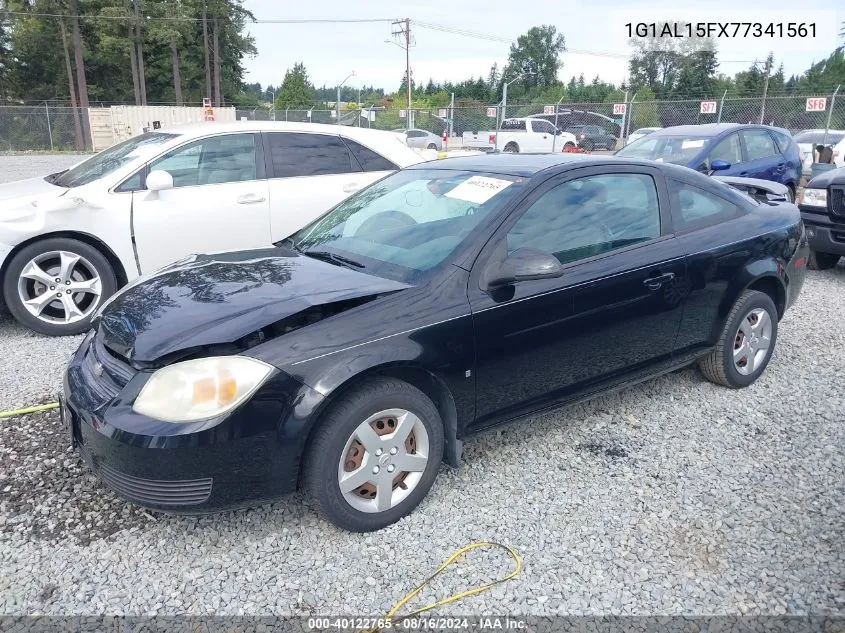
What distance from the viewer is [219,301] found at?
2807 mm

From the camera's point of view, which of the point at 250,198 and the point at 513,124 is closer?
the point at 250,198

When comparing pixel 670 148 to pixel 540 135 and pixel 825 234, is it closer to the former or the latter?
pixel 825 234

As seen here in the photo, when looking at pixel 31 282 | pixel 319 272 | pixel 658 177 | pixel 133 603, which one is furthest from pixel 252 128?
pixel 133 603

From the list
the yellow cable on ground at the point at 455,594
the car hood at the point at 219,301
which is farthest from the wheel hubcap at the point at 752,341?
the car hood at the point at 219,301

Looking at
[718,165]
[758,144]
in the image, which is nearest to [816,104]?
[758,144]

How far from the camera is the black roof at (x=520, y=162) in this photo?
11.4 ft

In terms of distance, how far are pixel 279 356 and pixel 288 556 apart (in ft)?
2.74

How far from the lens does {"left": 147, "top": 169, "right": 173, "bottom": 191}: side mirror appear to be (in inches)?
199

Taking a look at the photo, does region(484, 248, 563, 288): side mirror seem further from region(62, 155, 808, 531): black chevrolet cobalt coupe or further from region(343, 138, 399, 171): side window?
region(343, 138, 399, 171): side window

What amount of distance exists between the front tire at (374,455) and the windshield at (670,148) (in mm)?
7013

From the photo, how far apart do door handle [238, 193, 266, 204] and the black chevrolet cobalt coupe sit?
1859mm

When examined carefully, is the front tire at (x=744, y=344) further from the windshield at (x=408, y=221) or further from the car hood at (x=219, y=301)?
the car hood at (x=219, y=301)

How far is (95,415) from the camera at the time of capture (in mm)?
2533

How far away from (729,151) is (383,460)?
829 centimetres
